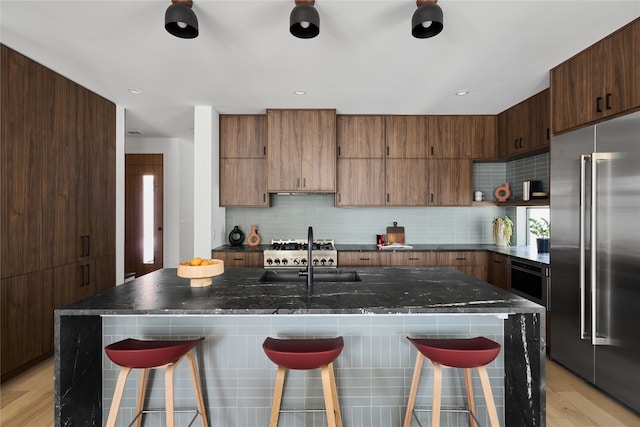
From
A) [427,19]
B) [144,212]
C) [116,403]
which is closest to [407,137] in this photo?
[427,19]

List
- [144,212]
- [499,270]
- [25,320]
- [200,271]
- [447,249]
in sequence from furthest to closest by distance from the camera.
Answer: 1. [144,212]
2. [447,249]
3. [499,270]
4. [25,320]
5. [200,271]

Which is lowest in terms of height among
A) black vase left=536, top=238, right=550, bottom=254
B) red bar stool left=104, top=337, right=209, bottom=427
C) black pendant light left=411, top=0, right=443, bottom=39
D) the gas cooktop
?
red bar stool left=104, top=337, right=209, bottom=427

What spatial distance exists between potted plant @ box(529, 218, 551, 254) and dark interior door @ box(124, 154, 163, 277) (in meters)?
5.65

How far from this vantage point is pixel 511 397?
1.94 metres

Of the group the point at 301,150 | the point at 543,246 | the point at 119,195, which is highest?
the point at 301,150

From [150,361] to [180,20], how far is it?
1.74 metres

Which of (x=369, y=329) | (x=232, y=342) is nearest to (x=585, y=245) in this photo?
(x=369, y=329)

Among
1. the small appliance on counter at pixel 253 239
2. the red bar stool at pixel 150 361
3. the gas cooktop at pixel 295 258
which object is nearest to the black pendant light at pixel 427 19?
the red bar stool at pixel 150 361

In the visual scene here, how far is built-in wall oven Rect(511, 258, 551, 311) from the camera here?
3.22m

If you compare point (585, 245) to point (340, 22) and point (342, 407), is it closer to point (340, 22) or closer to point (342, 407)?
point (342, 407)

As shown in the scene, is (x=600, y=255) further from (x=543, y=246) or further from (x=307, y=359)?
(x=307, y=359)

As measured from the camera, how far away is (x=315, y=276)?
2.52 meters

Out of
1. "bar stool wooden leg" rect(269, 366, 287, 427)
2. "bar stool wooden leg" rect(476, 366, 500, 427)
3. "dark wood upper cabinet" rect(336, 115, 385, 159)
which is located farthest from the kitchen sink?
"dark wood upper cabinet" rect(336, 115, 385, 159)

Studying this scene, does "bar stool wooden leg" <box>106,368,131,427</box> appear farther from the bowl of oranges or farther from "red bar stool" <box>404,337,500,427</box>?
"red bar stool" <box>404,337,500,427</box>
